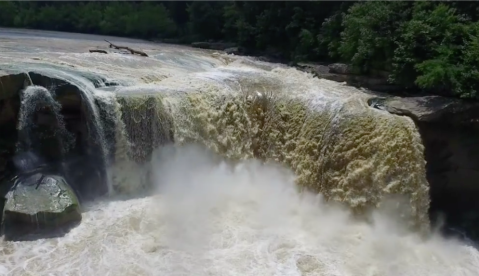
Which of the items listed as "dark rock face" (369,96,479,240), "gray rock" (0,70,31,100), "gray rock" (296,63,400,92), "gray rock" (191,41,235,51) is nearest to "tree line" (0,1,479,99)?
"gray rock" (296,63,400,92)

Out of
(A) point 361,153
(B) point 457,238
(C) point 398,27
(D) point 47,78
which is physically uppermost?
(C) point 398,27

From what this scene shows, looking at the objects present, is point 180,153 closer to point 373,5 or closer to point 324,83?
point 324,83

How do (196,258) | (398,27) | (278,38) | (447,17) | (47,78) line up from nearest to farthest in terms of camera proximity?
(196,258)
(47,78)
(447,17)
(398,27)
(278,38)

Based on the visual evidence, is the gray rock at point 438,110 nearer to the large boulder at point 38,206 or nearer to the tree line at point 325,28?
the tree line at point 325,28

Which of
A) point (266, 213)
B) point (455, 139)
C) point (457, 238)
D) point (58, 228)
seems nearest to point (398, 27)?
point (455, 139)

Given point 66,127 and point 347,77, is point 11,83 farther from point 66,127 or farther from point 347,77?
point 347,77

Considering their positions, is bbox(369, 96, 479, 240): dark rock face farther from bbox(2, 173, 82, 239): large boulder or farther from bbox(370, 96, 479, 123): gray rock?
bbox(2, 173, 82, 239): large boulder
